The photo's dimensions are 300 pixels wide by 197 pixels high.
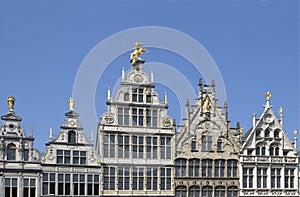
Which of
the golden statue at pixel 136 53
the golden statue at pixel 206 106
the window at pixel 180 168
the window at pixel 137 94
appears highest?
the golden statue at pixel 136 53

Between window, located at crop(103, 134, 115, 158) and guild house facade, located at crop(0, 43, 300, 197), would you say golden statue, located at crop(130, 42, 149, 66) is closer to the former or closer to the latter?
guild house facade, located at crop(0, 43, 300, 197)

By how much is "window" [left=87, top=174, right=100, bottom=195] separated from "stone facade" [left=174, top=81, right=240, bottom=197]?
5892 mm

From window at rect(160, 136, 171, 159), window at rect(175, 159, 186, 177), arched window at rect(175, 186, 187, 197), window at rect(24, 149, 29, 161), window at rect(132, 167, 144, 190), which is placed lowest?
arched window at rect(175, 186, 187, 197)

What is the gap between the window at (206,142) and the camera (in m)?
40.2

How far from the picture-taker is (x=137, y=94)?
39094mm

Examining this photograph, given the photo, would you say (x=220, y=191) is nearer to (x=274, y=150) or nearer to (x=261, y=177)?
(x=261, y=177)

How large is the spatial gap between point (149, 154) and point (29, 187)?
8.89m

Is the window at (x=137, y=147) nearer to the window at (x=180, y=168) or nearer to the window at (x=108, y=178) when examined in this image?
the window at (x=108, y=178)

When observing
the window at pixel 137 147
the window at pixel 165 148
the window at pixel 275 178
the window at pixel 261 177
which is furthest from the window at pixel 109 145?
the window at pixel 275 178

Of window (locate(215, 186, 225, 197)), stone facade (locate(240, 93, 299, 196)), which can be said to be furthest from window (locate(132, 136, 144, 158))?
stone facade (locate(240, 93, 299, 196))

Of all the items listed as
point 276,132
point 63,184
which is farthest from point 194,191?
point 63,184

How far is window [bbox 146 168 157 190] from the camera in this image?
127 ft

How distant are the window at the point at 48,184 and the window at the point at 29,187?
0.71m

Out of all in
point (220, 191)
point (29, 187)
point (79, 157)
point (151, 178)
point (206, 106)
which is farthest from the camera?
point (206, 106)
